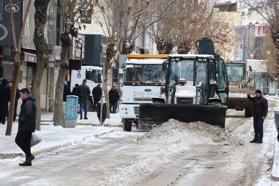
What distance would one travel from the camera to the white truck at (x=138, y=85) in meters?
27.2

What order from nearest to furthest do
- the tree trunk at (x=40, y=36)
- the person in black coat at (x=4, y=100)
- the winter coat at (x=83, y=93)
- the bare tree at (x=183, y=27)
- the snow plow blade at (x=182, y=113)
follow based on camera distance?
the tree trunk at (x=40, y=36)
the snow plow blade at (x=182, y=113)
the person in black coat at (x=4, y=100)
the winter coat at (x=83, y=93)
the bare tree at (x=183, y=27)

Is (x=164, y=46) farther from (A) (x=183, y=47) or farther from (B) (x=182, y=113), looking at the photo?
(B) (x=182, y=113)

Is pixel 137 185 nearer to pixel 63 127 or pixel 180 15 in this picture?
pixel 63 127

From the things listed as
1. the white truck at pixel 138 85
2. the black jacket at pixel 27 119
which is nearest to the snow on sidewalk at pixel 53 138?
the white truck at pixel 138 85

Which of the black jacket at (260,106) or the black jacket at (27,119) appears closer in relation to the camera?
the black jacket at (27,119)

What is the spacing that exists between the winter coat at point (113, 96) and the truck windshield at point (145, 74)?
11405 mm

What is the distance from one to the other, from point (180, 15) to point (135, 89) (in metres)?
21.9

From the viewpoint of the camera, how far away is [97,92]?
3878cm

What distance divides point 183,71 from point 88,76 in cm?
1923

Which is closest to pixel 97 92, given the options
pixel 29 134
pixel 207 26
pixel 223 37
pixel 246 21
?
pixel 207 26

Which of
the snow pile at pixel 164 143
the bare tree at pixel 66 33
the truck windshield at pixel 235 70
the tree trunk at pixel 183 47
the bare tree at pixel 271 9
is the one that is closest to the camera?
the snow pile at pixel 164 143

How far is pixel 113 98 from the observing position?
40.1 meters

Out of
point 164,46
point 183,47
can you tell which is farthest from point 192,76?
point 183,47

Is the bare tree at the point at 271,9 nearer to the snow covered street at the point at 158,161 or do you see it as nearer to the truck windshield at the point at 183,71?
the truck windshield at the point at 183,71
